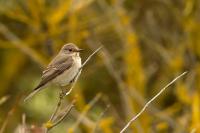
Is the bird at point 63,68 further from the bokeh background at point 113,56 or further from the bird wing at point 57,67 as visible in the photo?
the bokeh background at point 113,56

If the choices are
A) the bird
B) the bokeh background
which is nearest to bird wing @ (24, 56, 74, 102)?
the bird

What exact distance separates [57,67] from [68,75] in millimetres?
311

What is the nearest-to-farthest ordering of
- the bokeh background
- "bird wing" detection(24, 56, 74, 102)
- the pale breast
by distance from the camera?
the pale breast, "bird wing" detection(24, 56, 74, 102), the bokeh background

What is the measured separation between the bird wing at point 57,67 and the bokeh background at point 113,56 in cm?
231

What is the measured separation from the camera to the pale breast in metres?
8.18

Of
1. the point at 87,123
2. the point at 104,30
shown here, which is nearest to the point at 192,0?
the point at 104,30

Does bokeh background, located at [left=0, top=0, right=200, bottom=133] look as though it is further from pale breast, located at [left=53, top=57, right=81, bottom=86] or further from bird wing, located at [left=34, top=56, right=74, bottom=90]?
pale breast, located at [left=53, top=57, right=81, bottom=86]

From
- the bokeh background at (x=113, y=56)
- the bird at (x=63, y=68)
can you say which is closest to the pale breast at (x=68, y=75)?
the bird at (x=63, y=68)

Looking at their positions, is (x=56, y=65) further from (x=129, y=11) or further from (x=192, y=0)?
(x=129, y=11)

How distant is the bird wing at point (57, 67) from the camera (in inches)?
331

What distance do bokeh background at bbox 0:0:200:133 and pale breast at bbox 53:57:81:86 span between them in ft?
7.93

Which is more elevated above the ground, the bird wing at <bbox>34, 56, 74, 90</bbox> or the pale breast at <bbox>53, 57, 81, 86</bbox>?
the bird wing at <bbox>34, 56, 74, 90</bbox>

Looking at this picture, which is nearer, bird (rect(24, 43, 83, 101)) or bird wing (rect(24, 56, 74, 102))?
bird (rect(24, 43, 83, 101))

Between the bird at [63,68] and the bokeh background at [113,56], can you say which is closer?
the bird at [63,68]
